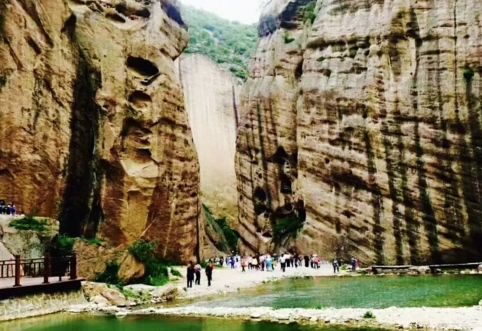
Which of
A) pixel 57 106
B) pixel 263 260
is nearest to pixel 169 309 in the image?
pixel 57 106

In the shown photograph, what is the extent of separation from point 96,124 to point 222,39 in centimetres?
7117

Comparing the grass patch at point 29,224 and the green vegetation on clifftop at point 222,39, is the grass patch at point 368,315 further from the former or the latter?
the green vegetation on clifftop at point 222,39

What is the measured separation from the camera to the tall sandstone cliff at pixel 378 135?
1272 inches

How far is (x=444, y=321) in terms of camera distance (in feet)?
44.6

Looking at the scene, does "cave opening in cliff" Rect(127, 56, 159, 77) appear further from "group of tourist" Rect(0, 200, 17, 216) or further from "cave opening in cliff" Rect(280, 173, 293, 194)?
"cave opening in cliff" Rect(280, 173, 293, 194)

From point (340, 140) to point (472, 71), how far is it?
32.0ft

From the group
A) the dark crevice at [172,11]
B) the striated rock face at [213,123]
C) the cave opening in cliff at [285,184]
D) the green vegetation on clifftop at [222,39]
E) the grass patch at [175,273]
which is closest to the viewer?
the grass patch at [175,273]

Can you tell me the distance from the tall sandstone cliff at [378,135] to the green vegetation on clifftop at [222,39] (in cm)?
3124

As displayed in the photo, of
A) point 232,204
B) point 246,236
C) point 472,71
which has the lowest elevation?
point 246,236

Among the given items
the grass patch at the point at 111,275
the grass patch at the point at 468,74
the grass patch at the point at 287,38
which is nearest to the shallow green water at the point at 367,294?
the grass patch at the point at 111,275

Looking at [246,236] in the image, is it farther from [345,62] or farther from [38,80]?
[38,80]

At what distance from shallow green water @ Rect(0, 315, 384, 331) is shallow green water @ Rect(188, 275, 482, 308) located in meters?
3.27

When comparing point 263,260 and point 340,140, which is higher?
point 340,140

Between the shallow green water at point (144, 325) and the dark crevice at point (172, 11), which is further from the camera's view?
the dark crevice at point (172, 11)
